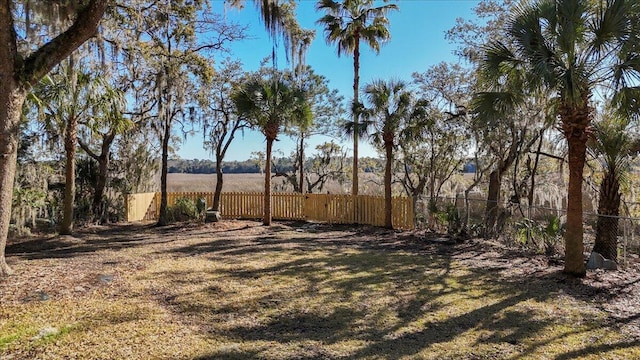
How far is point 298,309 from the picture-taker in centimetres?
473

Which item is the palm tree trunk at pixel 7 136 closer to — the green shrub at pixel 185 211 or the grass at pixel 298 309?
the grass at pixel 298 309

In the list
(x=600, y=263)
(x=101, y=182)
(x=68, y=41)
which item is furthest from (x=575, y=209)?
(x=101, y=182)

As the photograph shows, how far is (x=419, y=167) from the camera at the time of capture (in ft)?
59.9

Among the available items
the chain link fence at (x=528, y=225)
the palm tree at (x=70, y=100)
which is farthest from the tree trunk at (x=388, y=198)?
the palm tree at (x=70, y=100)

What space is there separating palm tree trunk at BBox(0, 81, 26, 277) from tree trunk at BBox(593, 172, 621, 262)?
382 inches

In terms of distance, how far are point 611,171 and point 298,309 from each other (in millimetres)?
6953

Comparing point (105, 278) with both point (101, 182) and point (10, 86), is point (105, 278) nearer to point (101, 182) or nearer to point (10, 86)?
point (10, 86)

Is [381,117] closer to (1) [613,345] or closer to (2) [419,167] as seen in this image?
(2) [419,167]

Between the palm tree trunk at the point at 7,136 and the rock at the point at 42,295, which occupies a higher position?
the palm tree trunk at the point at 7,136

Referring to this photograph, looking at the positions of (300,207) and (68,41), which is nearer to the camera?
(68,41)

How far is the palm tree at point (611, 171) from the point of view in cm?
739

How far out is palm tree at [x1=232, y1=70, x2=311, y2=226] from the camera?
39.5 ft

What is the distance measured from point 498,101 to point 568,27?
5.30ft

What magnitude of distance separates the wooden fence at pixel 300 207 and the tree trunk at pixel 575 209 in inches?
233
